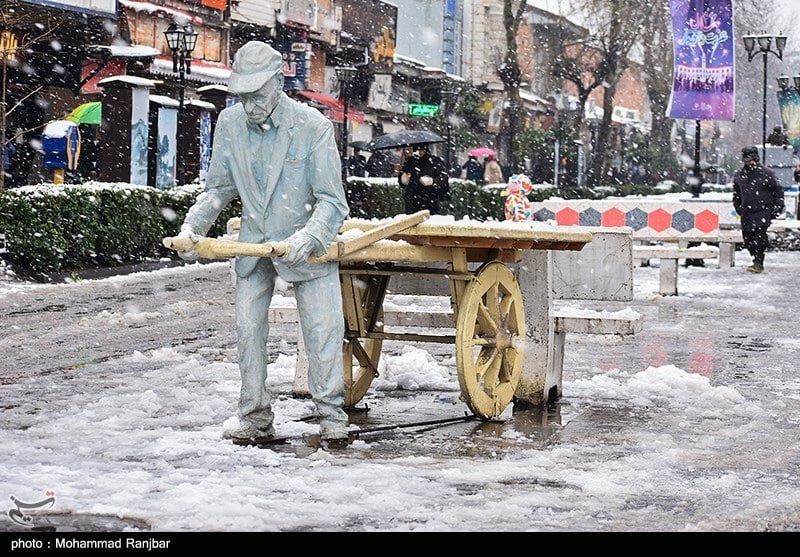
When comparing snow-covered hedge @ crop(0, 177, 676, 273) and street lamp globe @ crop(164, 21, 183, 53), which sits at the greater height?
street lamp globe @ crop(164, 21, 183, 53)

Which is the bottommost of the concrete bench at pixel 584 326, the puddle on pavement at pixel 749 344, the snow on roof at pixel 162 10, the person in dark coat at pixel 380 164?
the puddle on pavement at pixel 749 344

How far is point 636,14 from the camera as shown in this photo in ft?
172

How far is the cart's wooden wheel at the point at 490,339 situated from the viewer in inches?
276

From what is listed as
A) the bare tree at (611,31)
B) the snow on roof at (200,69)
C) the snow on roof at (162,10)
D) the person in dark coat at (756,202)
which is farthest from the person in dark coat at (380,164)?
the person in dark coat at (756,202)

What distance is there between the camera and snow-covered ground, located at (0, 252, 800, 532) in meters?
5.16

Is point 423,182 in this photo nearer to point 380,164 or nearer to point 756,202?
point 756,202

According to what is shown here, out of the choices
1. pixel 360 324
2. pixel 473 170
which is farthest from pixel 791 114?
pixel 360 324

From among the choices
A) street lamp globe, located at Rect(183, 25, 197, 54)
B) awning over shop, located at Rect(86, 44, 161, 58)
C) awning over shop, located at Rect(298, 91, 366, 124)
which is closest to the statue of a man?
street lamp globe, located at Rect(183, 25, 197, 54)

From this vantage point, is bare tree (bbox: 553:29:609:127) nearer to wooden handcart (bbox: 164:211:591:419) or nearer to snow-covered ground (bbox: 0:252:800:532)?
snow-covered ground (bbox: 0:252:800:532)

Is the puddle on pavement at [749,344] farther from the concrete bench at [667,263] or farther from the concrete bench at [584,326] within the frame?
the concrete bench at [667,263]

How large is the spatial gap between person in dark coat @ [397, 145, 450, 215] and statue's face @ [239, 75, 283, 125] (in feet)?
42.8
